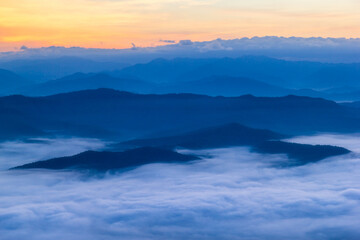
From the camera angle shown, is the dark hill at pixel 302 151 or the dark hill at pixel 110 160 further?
the dark hill at pixel 302 151

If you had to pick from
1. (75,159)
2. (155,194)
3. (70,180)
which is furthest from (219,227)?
(75,159)

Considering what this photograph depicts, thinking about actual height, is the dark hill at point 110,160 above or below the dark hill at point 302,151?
below

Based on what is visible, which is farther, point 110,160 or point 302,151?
point 302,151

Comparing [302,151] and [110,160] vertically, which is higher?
[302,151]

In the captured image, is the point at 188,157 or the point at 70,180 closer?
the point at 70,180

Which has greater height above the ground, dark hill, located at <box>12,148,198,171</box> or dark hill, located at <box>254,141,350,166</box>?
dark hill, located at <box>254,141,350,166</box>

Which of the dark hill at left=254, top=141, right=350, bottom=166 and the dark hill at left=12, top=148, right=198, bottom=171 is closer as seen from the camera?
the dark hill at left=12, top=148, right=198, bottom=171

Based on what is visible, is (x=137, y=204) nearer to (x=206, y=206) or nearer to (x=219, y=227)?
(x=206, y=206)

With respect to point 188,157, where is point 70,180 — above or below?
below
